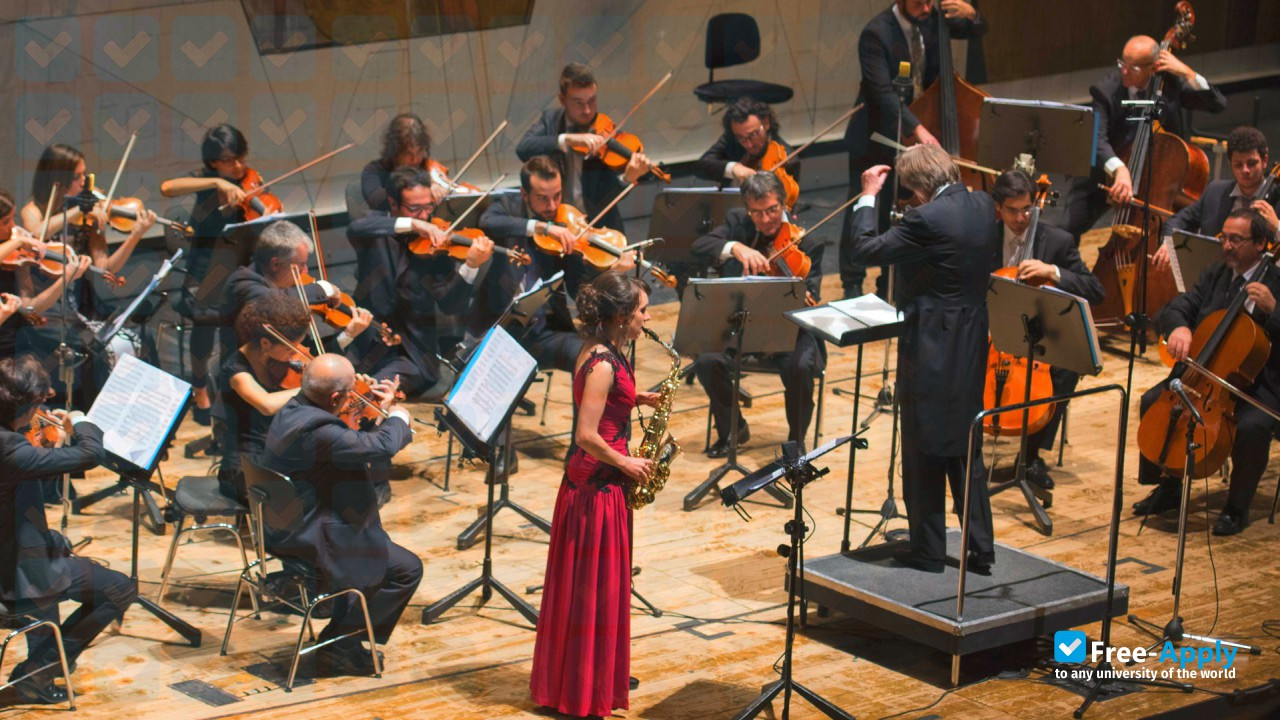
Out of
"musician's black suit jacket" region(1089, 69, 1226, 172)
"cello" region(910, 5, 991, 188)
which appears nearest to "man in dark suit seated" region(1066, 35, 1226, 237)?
"musician's black suit jacket" region(1089, 69, 1226, 172)

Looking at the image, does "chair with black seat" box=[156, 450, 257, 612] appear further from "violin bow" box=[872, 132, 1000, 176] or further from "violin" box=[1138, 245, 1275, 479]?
"violin" box=[1138, 245, 1275, 479]

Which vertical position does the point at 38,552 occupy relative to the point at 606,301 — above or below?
below

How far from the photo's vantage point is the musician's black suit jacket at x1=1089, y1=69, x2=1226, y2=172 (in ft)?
23.4

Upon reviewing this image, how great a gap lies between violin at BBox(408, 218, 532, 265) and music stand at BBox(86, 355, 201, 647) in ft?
5.46

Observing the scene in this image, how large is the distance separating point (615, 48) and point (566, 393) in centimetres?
244

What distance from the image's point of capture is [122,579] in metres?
4.27

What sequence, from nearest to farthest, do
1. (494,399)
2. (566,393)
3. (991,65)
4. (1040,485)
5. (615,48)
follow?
(494,399) → (1040,485) → (566,393) → (615,48) → (991,65)

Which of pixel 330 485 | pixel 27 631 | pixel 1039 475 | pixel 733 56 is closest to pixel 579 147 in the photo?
pixel 733 56

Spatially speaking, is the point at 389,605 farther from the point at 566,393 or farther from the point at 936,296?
the point at 566,393

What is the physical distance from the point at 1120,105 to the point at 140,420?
477 centimetres

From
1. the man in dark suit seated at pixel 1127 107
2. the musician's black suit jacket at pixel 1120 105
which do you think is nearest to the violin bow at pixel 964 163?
the man in dark suit seated at pixel 1127 107

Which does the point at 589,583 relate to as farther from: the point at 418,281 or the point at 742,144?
the point at 742,144

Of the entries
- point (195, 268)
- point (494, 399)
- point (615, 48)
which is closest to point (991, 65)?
point (615, 48)

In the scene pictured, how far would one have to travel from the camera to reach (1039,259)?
233 inches
